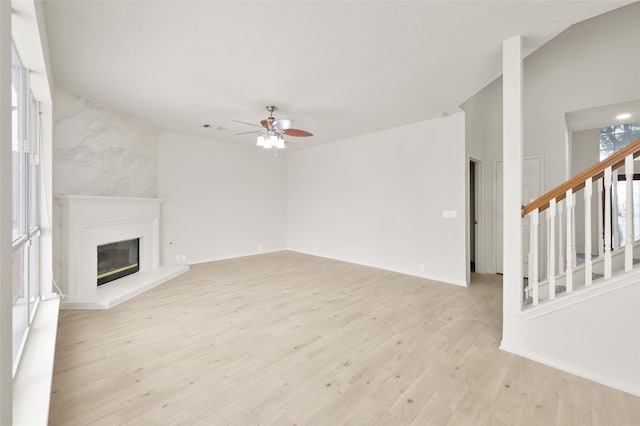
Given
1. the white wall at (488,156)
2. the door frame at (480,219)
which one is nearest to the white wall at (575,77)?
the white wall at (488,156)

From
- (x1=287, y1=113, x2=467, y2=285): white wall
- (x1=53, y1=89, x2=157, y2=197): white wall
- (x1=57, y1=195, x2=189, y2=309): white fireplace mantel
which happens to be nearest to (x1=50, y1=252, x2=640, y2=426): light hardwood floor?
(x1=57, y1=195, x2=189, y2=309): white fireplace mantel

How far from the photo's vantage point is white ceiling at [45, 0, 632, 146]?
6.64ft

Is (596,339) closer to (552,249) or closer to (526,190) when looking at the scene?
(552,249)

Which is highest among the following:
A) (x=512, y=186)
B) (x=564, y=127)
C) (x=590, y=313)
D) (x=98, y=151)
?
(x=564, y=127)

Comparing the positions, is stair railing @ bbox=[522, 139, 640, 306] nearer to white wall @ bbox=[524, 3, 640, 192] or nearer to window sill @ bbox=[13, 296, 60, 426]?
white wall @ bbox=[524, 3, 640, 192]

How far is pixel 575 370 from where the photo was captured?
6.79 ft

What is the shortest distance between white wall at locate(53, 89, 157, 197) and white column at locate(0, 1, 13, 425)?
10.9 feet

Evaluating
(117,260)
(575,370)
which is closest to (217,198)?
(117,260)

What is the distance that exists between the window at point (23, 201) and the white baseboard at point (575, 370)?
3.80 metres

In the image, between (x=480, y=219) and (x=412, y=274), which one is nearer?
(x=412, y=274)

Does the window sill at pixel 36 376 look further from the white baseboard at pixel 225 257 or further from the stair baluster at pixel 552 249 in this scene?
the stair baluster at pixel 552 249

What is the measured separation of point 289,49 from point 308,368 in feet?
9.11

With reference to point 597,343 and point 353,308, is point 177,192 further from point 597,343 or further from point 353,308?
point 597,343

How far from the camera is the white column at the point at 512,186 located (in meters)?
2.35
